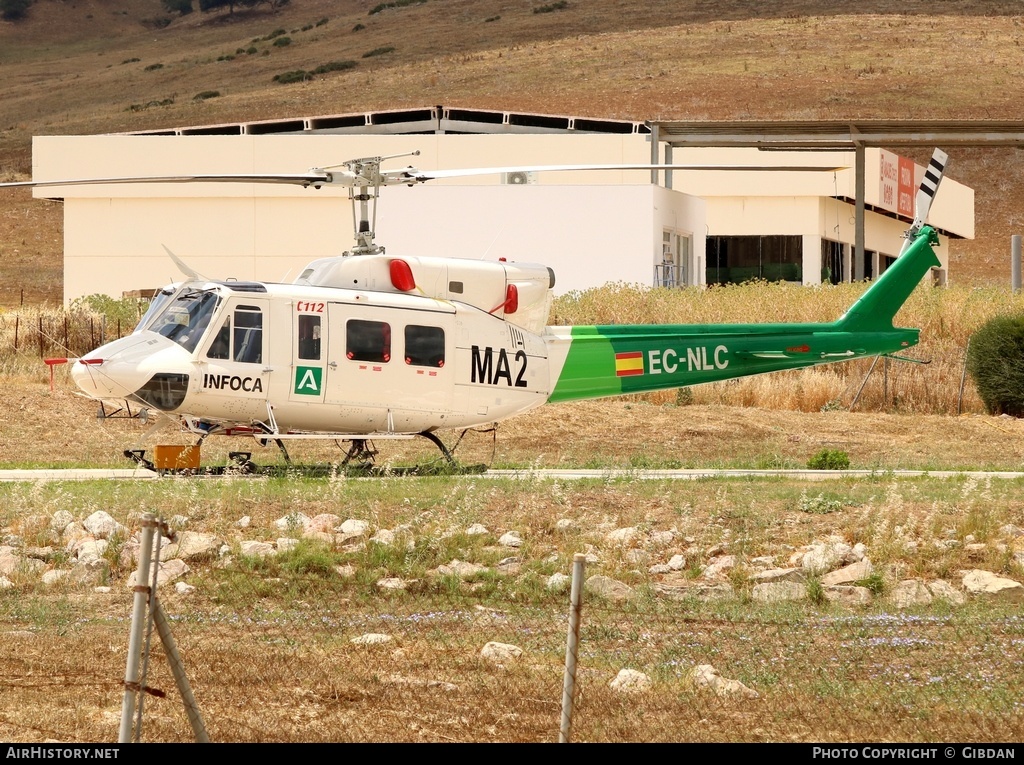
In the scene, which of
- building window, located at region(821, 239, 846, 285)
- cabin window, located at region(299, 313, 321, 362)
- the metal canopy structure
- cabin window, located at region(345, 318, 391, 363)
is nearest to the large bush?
the metal canopy structure

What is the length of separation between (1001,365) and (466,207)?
56.8ft

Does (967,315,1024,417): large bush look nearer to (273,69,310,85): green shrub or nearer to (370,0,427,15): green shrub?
(273,69,310,85): green shrub

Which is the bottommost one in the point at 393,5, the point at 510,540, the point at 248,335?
the point at 510,540

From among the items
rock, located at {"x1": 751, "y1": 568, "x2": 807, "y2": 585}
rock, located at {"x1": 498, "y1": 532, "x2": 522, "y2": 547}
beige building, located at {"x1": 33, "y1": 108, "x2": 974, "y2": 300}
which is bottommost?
rock, located at {"x1": 751, "y1": 568, "x2": 807, "y2": 585}

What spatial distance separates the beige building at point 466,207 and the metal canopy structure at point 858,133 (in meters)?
A: 1.45

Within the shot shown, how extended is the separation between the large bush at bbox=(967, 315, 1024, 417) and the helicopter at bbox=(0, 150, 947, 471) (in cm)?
846

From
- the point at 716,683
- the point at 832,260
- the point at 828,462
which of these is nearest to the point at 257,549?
the point at 716,683

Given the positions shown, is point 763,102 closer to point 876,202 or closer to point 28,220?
point 876,202

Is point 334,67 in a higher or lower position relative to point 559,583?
higher

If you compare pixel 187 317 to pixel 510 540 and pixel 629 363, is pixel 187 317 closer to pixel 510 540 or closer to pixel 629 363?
pixel 510 540

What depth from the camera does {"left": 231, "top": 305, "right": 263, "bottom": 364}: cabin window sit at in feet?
58.1

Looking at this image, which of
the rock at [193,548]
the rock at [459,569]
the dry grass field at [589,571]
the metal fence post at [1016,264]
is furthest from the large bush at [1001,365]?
the rock at [193,548]

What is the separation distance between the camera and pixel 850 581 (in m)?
13.4

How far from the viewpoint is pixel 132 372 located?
1725 centimetres
